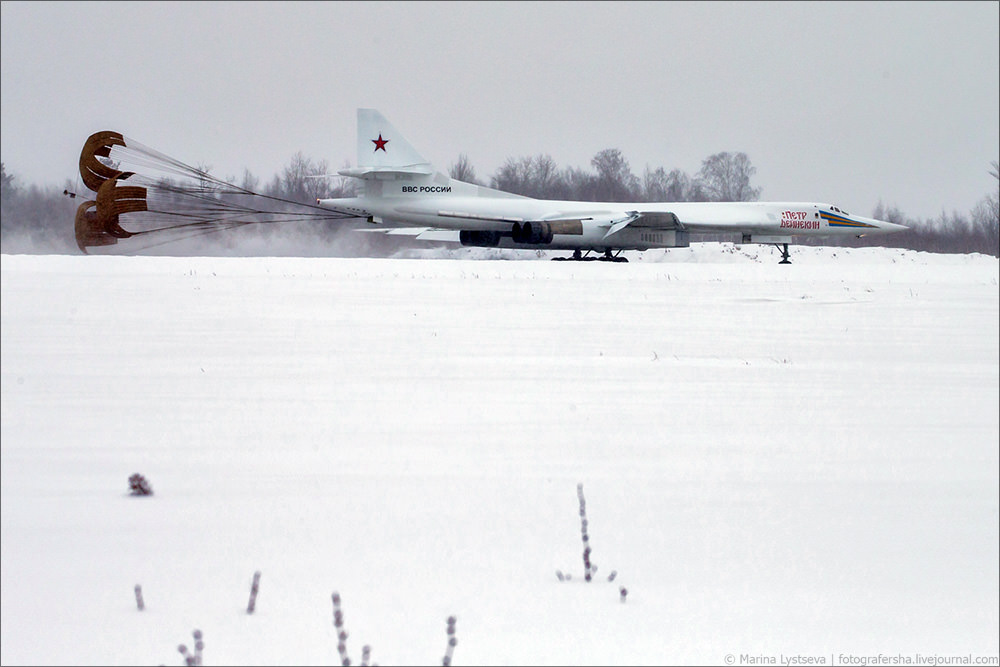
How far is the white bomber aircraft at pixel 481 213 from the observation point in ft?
85.4

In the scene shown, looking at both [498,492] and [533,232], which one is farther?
[533,232]

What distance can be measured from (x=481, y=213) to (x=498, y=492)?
22.2m

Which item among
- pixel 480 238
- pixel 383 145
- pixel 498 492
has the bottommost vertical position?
pixel 498 492

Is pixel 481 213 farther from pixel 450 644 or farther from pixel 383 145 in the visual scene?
pixel 450 644

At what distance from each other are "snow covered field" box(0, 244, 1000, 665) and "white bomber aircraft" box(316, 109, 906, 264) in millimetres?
15776

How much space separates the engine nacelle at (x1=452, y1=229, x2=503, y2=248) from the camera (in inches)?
1046

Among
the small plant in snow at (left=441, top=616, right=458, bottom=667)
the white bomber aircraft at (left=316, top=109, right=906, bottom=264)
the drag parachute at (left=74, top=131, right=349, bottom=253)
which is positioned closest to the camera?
the small plant in snow at (left=441, top=616, right=458, bottom=667)

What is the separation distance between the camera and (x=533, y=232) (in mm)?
25547

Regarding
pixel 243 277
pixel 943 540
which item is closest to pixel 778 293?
pixel 243 277

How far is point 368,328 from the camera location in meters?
11.1

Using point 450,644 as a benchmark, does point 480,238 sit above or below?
above

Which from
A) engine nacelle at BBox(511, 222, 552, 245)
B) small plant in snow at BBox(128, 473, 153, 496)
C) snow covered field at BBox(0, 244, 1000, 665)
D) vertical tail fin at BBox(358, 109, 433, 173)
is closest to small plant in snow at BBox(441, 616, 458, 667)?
snow covered field at BBox(0, 244, 1000, 665)

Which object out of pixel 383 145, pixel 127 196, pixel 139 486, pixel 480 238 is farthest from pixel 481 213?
pixel 139 486

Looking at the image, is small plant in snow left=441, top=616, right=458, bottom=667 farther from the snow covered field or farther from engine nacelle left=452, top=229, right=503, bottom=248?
engine nacelle left=452, top=229, right=503, bottom=248
